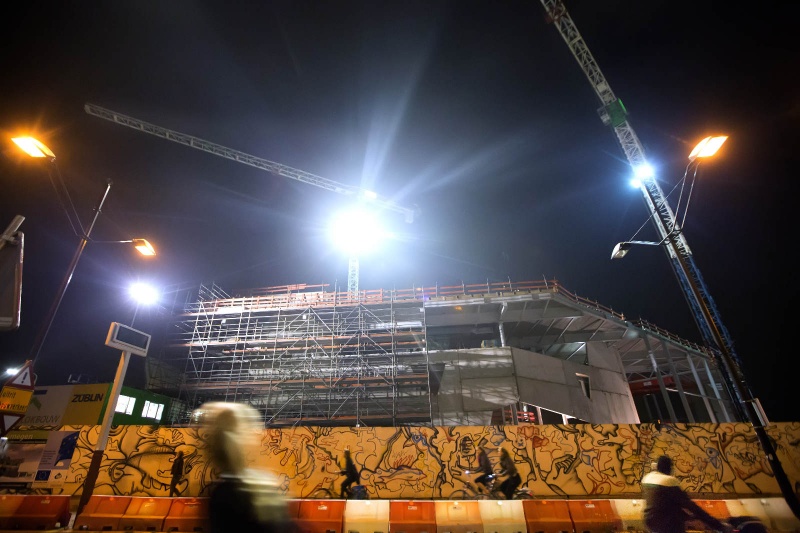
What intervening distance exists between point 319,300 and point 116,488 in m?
13.9

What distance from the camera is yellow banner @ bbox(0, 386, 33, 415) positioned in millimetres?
6227

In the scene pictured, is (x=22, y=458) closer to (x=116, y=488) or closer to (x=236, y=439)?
(x=116, y=488)

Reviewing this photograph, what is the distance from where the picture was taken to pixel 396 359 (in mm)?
22062

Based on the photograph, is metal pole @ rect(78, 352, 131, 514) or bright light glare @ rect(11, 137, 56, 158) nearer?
bright light glare @ rect(11, 137, 56, 158)

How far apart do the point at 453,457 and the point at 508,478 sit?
185cm

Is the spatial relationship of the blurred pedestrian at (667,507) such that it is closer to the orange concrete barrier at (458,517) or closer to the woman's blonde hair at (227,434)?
the orange concrete barrier at (458,517)

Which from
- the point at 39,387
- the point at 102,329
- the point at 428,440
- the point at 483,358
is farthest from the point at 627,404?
the point at 39,387

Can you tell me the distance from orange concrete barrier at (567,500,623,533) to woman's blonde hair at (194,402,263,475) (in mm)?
8165

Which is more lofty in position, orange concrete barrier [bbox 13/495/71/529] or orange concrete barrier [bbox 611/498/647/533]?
orange concrete barrier [bbox 13/495/71/529]

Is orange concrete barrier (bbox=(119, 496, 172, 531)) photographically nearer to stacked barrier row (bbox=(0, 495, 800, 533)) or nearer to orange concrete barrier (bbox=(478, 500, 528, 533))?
stacked barrier row (bbox=(0, 495, 800, 533))

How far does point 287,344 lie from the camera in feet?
75.4

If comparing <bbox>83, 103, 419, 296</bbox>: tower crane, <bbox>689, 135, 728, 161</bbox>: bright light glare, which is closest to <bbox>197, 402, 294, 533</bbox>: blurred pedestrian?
<bbox>689, 135, 728, 161</bbox>: bright light glare

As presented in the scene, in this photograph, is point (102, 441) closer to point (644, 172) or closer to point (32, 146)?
point (32, 146)

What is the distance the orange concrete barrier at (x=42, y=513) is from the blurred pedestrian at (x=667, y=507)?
11280 millimetres
